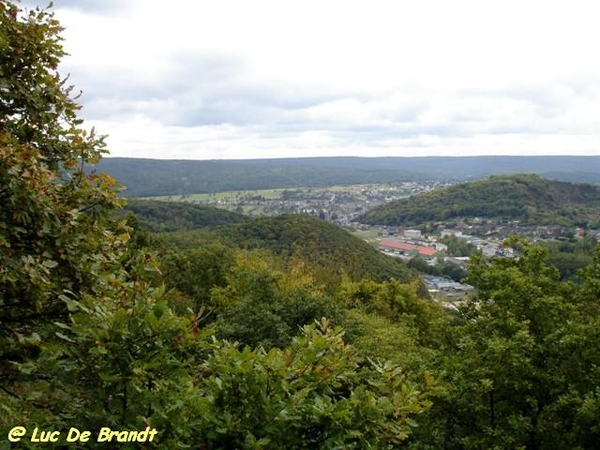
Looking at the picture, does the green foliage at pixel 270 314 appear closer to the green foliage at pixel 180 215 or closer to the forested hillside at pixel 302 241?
the forested hillside at pixel 302 241

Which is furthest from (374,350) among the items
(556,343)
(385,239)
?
(385,239)

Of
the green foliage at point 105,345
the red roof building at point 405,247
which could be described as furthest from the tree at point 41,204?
the red roof building at point 405,247

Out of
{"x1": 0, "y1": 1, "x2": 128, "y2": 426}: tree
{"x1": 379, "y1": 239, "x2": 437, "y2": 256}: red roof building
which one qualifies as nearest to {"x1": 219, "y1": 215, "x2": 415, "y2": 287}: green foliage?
{"x1": 379, "y1": 239, "x2": 437, "y2": 256}: red roof building

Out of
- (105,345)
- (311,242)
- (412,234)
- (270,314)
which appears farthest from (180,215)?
(105,345)

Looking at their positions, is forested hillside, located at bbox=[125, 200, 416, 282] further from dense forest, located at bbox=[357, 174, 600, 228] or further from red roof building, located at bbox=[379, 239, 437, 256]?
dense forest, located at bbox=[357, 174, 600, 228]

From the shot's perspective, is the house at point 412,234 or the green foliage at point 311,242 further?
the house at point 412,234

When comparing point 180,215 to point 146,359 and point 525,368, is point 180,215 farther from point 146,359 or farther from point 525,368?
point 146,359

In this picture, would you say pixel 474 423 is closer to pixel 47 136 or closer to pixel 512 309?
pixel 512 309

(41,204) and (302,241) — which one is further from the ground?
(41,204)

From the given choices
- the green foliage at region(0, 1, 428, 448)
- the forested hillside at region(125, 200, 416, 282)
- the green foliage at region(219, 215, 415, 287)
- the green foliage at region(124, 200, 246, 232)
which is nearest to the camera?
the green foliage at region(0, 1, 428, 448)
